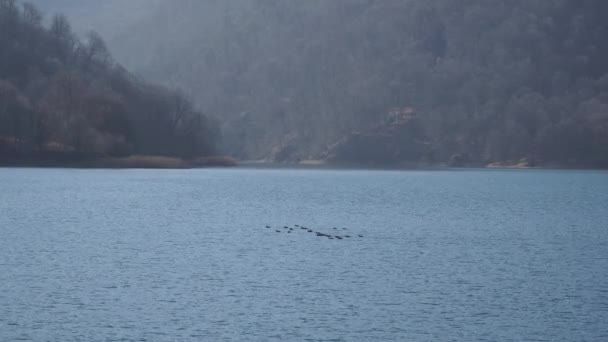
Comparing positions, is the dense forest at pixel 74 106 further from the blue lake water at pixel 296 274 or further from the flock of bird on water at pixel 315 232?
the flock of bird on water at pixel 315 232

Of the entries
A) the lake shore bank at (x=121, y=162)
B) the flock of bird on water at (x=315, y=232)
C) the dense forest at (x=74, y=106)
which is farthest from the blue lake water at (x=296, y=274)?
the lake shore bank at (x=121, y=162)

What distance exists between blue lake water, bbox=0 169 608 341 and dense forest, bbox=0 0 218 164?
60.6 metres

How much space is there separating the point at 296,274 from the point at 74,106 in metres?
110

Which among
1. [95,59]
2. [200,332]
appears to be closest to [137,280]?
[200,332]

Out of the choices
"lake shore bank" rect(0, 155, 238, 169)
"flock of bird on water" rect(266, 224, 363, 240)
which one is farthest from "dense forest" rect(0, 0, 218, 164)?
"flock of bird on water" rect(266, 224, 363, 240)

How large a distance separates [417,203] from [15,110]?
7351cm

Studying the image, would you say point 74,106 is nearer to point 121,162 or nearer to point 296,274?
point 121,162

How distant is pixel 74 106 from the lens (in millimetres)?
146000

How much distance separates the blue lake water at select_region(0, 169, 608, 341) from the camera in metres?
32.4

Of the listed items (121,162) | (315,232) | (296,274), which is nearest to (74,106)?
(121,162)

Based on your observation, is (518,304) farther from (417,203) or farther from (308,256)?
(417,203)

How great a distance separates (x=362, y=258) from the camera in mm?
49375

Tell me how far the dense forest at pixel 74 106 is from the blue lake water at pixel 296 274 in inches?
2386

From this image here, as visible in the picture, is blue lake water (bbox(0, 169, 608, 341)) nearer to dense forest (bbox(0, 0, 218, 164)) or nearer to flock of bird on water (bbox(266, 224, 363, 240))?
flock of bird on water (bbox(266, 224, 363, 240))
